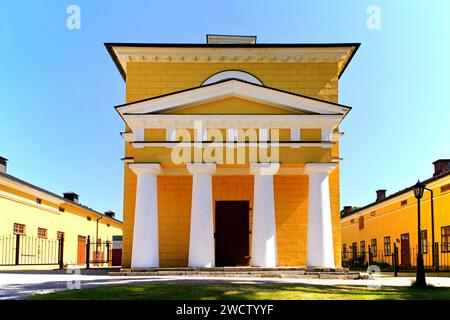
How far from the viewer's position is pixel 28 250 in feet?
104

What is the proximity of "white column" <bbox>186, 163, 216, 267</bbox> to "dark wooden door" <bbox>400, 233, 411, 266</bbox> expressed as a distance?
23.7 meters

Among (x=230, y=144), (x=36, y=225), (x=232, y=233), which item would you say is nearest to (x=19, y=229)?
(x=36, y=225)

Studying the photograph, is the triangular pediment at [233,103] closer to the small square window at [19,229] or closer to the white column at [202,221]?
the white column at [202,221]

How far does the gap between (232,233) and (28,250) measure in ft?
48.5

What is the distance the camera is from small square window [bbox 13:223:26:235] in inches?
1190

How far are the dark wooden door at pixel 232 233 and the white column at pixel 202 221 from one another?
338 centimetres

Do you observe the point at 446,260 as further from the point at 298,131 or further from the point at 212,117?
the point at 212,117

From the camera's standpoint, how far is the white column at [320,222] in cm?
1955

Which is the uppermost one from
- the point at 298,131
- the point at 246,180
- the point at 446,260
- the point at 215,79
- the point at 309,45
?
the point at 309,45

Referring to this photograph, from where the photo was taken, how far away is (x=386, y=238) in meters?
43.8

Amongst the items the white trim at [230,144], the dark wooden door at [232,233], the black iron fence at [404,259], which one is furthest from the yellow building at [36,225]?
the black iron fence at [404,259]

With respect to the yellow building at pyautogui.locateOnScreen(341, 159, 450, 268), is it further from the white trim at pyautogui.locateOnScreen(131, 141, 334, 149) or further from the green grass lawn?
the green grass lawn

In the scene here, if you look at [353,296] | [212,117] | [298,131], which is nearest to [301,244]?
[298,131]

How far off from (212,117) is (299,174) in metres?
4.86
